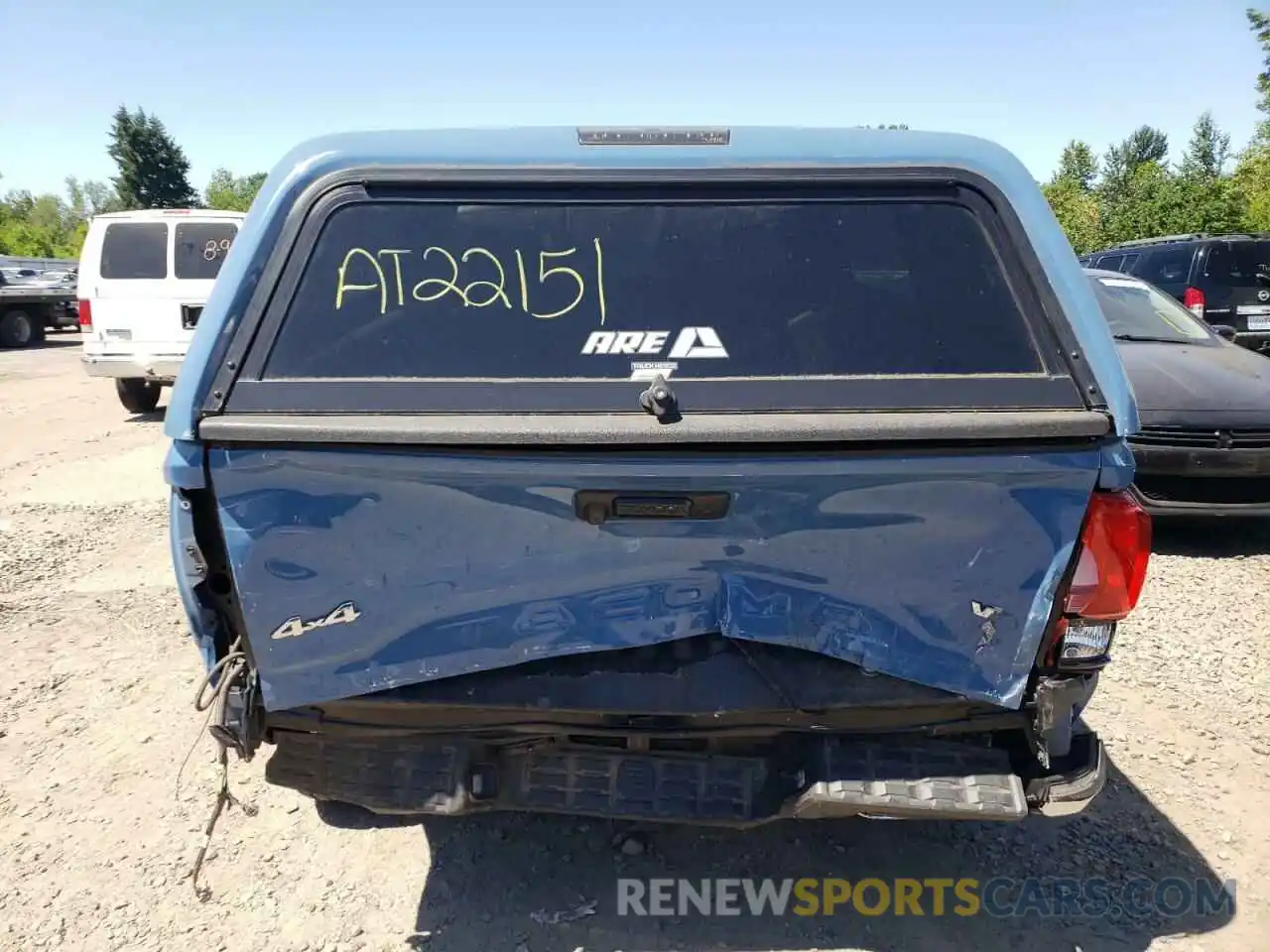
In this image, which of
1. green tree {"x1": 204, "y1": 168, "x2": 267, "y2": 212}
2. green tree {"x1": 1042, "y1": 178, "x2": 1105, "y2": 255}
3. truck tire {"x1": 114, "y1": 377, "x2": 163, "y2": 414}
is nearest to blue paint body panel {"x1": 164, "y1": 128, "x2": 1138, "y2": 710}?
truck tire {"x1": 114, "y1": 377, "x2": 163, "y2": 414}

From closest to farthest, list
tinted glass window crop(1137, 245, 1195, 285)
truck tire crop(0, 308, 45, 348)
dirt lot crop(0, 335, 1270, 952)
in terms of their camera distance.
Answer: dirt lot crop(0, 335, 1270, 952) → tinted glass window crop(1137, 245, 1195, 285) → truck tire crop(0, 308, 45, 348)

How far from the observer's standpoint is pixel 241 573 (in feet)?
7.04

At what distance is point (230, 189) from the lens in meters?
79.7

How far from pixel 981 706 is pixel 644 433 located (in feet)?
3.86

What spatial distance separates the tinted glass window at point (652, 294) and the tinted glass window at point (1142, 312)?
17.5ft

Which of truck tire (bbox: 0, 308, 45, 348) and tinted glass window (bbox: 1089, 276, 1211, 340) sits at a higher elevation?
tinted glass window (bbox: 1089, 276, 1211, 340)

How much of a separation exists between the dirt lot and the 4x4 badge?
3.48ft

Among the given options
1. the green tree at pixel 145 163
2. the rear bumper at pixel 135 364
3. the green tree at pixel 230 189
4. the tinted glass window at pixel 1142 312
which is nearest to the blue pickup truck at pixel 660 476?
the tinted glass window at pixel 1142 312

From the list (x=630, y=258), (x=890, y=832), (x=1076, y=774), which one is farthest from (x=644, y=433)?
(x=890, y=832)

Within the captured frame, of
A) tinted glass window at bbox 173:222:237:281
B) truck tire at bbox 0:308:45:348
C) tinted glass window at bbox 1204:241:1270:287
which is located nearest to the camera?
tinted glass window at bbox 173:222:237:281

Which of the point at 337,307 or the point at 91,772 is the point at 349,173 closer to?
the point at 337,307

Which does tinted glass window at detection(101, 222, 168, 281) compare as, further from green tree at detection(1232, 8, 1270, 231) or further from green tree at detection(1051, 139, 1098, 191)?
green tree at detection(1051, 139, 1098, 191)

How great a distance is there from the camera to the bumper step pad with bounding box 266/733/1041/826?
89.4 inches

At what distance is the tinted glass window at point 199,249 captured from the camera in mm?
10047
